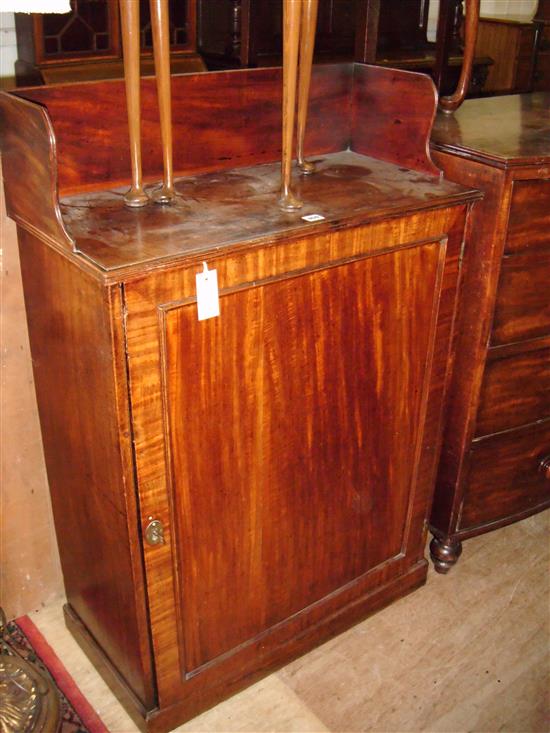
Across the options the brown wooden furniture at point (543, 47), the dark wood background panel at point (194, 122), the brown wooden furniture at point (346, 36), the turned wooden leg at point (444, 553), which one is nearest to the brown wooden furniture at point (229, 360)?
the dark wood background panel at point (194, 122)

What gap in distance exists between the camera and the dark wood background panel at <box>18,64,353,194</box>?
1434 mm

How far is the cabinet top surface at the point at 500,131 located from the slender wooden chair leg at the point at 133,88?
720 mm

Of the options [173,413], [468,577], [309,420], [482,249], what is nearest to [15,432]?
[173,413]

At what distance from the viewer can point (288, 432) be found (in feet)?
5.08

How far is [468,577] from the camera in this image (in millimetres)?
2154

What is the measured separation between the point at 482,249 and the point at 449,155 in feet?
0.74

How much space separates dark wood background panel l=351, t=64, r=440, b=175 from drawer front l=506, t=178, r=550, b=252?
189 millimetres

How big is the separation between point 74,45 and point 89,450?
2840 millimetres

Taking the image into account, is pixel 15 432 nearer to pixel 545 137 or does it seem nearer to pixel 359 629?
pixel 359 629

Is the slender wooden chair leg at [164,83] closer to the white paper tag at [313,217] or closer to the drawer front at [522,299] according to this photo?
the white paper tag at [313,217]

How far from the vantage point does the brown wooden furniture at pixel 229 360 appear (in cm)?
129

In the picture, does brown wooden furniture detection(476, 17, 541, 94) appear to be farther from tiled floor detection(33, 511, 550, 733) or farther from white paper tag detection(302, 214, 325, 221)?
white paper tag detection(302, 214, 325, 221)

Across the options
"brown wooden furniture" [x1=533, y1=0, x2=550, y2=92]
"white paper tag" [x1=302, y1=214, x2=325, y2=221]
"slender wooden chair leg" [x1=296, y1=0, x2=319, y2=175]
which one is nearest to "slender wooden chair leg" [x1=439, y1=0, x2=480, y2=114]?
"slender wooden chair leg" [x1=296, y1=0, x2=319, y2=175]

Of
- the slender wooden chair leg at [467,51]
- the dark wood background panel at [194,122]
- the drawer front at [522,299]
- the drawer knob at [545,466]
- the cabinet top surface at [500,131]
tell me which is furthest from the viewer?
the drawer knob at [545,466]
